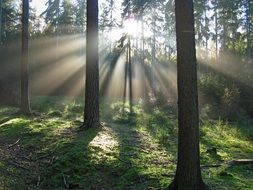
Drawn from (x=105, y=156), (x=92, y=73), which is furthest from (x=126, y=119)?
(x=105, y=156)

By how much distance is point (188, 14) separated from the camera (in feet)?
23.8

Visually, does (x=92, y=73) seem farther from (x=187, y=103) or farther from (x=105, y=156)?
(x=187, y=103)

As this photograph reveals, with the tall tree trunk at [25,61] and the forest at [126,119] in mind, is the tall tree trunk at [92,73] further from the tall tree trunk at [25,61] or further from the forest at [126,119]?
the tall tree trunk at [25,61]

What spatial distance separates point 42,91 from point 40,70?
2.76 m

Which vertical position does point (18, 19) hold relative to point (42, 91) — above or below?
above

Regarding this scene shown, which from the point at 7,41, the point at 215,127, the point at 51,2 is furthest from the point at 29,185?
the point at 51,2

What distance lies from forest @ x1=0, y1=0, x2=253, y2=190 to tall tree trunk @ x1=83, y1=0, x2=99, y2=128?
0.04 metres

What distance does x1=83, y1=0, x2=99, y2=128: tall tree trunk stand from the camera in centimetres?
1379

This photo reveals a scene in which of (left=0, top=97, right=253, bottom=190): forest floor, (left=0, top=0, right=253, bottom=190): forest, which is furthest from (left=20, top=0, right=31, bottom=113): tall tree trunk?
(left=0, top=97, right=253, bottom=190): forest floor

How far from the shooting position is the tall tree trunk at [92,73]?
1379cm

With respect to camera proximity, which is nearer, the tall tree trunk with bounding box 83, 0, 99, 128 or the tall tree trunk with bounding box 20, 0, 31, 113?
the tall tree trunk with bounding box 83, 0, 99, 128

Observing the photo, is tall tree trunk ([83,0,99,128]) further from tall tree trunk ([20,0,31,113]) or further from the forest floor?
tall tree trunk ([20,0,31,113])

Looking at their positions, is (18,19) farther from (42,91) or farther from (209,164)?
(209,164)

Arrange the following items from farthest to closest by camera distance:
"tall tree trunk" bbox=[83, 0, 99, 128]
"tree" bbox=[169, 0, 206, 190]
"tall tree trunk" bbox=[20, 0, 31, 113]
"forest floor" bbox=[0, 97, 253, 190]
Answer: "tall tree trunk" bbox=[20, 0, 31, 113]
"tall tree trunk" bbox=[83, 0, 99, 128]
"forest floor" bbox=[0, 97, 253, 190]
"tree" bbox=[169, 0, 206, 190]
